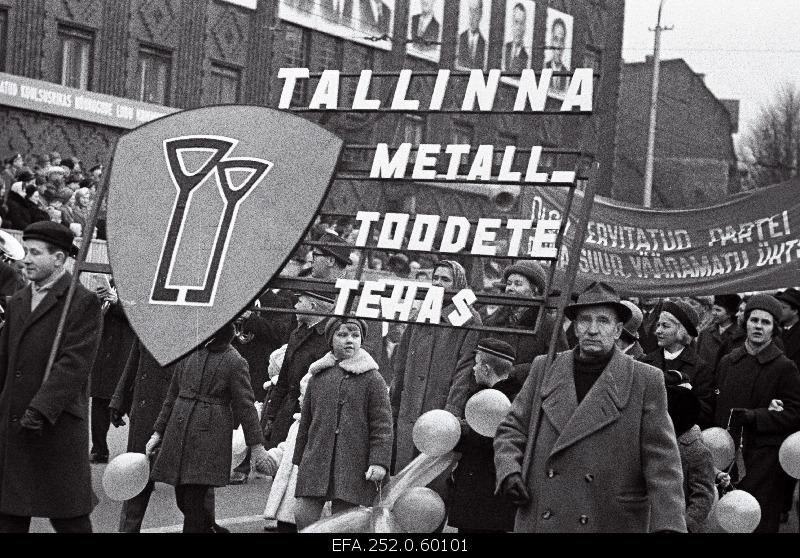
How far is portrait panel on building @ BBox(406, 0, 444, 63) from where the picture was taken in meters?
37.0

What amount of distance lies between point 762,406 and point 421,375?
2.40 m

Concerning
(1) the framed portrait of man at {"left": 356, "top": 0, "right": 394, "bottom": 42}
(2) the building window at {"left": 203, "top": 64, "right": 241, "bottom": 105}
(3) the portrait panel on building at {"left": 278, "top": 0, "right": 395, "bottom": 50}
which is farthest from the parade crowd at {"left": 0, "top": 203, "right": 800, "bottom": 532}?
(1) the framed portrait of man at {"left": 356, "top": 0, "right": 394, "bottom": 42}

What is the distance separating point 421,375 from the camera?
33.6 ft

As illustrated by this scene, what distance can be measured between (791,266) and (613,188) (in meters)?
37.9

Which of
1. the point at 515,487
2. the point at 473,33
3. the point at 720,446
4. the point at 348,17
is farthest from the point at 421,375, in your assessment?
the point at 473,33

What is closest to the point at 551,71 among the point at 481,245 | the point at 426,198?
the point at 481,245

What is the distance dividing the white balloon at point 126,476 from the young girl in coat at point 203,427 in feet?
1.29

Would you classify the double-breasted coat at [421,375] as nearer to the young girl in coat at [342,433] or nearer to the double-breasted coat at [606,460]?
the young girl in coat at [342,433]

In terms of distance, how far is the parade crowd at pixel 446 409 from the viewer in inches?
243

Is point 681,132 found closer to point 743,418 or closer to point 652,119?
point 652,119

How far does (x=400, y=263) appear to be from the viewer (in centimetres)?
1831

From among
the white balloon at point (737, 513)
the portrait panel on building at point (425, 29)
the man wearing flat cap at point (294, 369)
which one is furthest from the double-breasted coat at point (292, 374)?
the portrait panel on building at point (425, 29)
